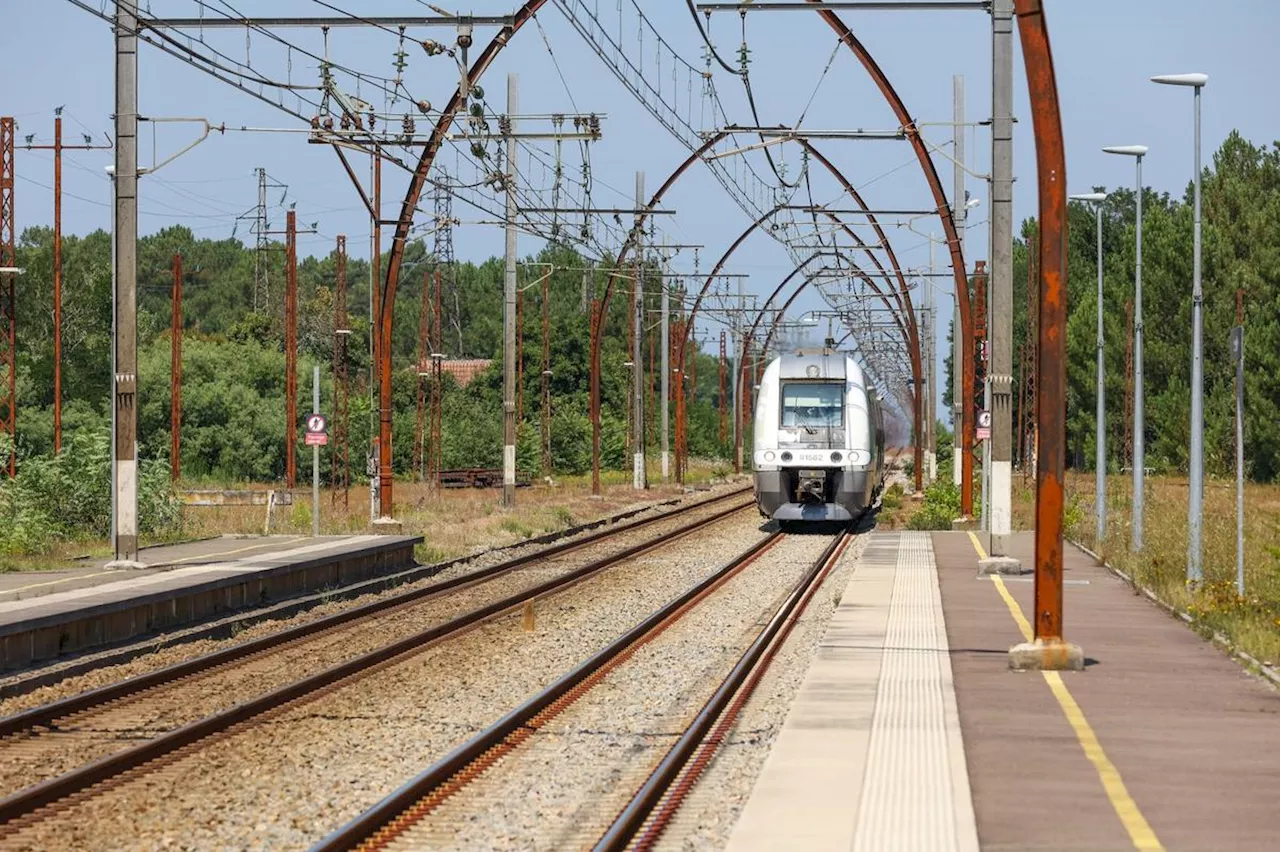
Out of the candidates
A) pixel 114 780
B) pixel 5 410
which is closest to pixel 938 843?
pixel 114 780

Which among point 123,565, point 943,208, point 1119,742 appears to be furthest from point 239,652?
point 943,208

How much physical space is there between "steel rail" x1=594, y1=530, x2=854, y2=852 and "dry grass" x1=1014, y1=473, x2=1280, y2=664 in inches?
169

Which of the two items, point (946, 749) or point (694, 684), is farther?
point (694, 684)

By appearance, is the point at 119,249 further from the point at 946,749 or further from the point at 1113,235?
the point at 1113,235

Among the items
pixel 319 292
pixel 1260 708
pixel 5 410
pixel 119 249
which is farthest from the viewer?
pixel 319 292

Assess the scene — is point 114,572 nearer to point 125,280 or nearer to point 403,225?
point 125,280

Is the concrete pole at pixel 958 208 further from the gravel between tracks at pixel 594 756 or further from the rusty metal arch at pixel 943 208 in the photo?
the gravel between tracks at pixel 594 756

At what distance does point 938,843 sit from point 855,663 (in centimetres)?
724

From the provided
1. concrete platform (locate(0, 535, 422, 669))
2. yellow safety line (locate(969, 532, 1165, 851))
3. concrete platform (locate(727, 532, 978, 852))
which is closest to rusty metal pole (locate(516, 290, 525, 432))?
concrete platform (locate(0, 535, 422, 669))

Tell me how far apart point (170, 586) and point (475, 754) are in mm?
9516

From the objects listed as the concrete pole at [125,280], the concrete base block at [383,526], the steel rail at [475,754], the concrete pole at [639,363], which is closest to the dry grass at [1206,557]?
the steel rail at [475,754]

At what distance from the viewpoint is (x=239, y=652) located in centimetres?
1745

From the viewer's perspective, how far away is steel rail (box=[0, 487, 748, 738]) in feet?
44.0

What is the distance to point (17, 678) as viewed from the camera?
1587cm
